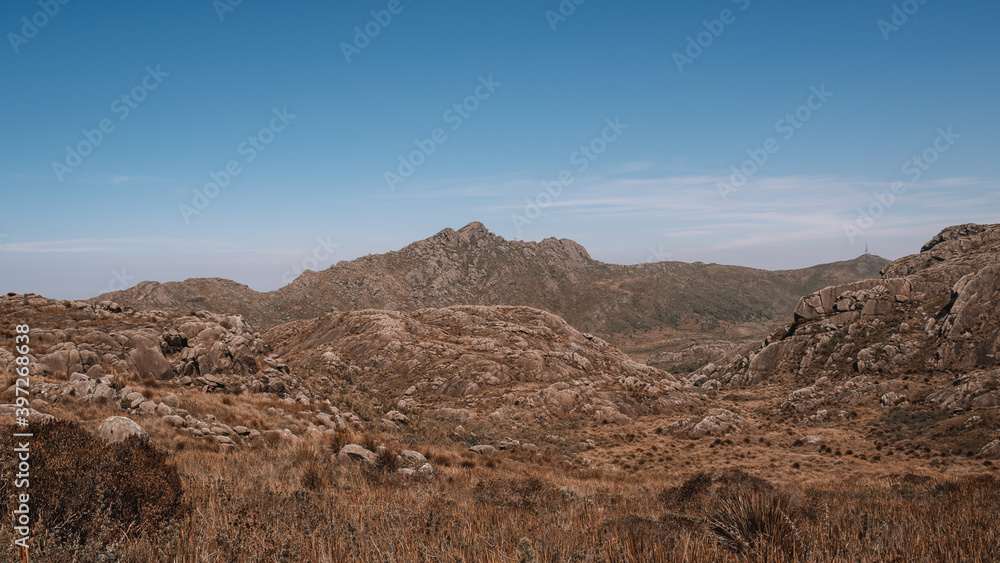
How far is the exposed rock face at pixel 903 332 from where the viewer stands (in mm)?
47250

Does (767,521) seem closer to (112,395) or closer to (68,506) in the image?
(68,506)

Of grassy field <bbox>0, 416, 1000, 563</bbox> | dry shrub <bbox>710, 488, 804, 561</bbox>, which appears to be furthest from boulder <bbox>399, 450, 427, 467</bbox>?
dry shrub <bbox>710, 488, 804, 561</bbox>

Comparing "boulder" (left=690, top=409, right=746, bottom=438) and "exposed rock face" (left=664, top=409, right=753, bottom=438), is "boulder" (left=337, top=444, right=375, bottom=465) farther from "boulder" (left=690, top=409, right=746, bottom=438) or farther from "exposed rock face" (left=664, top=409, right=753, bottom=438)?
"boulder" (left=690, top=409, right=746, bottom=438)

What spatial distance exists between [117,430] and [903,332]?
7760cm

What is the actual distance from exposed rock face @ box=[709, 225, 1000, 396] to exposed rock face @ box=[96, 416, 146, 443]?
180 ft

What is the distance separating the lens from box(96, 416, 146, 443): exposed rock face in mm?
9453

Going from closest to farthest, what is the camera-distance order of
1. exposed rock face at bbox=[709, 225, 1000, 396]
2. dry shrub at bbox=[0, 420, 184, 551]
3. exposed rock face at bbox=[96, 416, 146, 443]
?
dry shrub at bbox=[0, 420, 184, 551]
exposed rock face at bbox=[96, 416, 146, 443]
exposed rock face at bbox=[709, 225, 1000, 396]

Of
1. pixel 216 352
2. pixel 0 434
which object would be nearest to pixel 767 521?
pixel 0 434

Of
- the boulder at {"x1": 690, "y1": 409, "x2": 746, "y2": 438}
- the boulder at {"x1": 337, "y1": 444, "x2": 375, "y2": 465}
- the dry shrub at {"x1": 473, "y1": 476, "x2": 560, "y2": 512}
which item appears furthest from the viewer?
the boulder at {"x1": 690, "y1": 409, "x2": 746, "y2": 438}

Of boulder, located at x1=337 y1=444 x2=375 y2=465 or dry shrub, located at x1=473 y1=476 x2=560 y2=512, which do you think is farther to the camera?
boulder, located at x1=337 y1=444 x2=375 y2=465

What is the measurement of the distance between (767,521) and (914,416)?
164 feet

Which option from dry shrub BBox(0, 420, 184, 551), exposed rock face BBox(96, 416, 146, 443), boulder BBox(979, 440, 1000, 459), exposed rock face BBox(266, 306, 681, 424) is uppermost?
dry shrub BBox(0, 420, 184, 551)

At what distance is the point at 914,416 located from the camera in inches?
1538

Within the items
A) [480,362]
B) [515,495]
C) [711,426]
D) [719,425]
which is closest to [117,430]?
[515,495]
